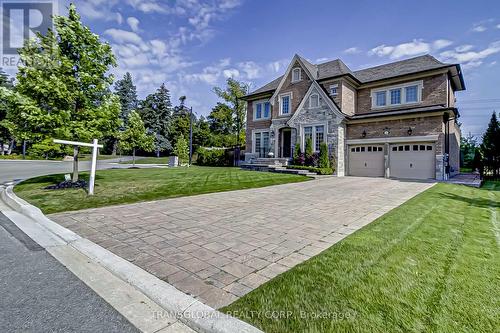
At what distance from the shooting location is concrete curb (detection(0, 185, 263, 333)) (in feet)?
6.18

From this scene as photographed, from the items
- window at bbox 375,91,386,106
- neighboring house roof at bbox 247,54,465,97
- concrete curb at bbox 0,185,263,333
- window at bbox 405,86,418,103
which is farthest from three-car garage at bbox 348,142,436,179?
concrete curb at bbox 0,185,263,333

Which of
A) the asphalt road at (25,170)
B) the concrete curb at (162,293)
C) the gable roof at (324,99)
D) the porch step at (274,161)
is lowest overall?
the concrete curb at (162,293)

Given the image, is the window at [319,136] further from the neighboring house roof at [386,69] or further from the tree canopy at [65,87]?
the tree canopy at [65,87]

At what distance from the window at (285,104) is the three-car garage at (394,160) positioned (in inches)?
245

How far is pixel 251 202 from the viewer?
711cm

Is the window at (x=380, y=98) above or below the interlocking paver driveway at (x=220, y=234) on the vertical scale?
above

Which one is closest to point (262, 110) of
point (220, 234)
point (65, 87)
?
point (65, 87)

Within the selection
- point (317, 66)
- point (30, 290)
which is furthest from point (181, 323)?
point (317, 66)

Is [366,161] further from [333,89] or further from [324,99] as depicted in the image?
[333,89]

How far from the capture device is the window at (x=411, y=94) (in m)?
16.1

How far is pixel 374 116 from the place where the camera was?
16047 millimetres

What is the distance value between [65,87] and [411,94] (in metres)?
19.4

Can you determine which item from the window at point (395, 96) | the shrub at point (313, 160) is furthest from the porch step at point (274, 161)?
the window at point (395, 96)

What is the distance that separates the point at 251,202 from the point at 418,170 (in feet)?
43.1
